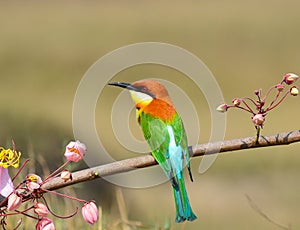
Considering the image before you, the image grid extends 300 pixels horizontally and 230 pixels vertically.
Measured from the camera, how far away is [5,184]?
1503mm

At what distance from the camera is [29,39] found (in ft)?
32.0

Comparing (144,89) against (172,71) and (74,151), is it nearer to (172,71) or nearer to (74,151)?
(74,151)

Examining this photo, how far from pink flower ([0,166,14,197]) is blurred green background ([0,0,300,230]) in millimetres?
1947

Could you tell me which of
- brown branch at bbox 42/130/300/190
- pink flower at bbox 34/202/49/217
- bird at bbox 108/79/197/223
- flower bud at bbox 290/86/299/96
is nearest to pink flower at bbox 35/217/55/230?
pink flower at bbox 34/202/49/217

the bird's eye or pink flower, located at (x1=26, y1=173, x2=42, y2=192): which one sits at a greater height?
the bird's eye

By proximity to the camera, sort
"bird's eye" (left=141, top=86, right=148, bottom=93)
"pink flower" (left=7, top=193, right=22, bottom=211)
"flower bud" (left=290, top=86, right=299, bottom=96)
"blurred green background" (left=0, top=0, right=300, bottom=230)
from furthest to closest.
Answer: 1. "blurred green background" (left=0, top=0, right=300, bottom=230)
2. "bird's eye" (left=141, top=86, right=148, bottom=93)
3. "flower bud" (left=290, top=86, right=299, bottom=96)
4. "pink flower" (left=7, top=193, right=22, bottom=211)

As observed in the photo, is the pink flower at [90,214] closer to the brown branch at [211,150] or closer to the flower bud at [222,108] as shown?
the brown branch at [211,150]

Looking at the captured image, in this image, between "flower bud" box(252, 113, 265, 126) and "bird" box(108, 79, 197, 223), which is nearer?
"flower bud" box(252, 113, 265, 126)

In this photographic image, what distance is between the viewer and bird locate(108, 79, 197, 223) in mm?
1741

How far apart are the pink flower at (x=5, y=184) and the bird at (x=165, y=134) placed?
1.03ft

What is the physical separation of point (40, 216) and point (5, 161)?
13cm

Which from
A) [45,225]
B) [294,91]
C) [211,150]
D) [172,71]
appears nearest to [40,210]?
[45,225]

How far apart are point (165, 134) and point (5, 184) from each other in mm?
419

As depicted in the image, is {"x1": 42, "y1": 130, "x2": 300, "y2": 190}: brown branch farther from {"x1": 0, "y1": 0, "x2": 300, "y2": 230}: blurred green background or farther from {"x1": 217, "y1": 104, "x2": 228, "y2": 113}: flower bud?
{"x1": 0, "y1": 0, "x2": 300, "y2": 230}: blurred green background
